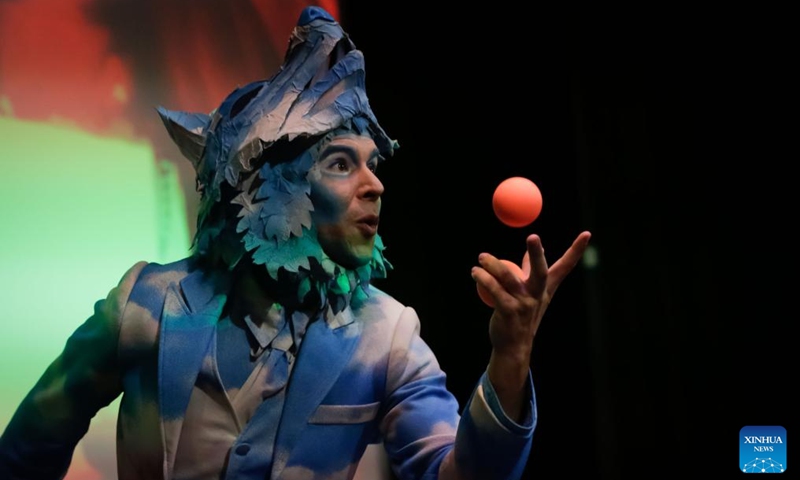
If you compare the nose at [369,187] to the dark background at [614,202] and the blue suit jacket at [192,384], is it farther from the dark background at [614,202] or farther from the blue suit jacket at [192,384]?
the dark background at [614,202]

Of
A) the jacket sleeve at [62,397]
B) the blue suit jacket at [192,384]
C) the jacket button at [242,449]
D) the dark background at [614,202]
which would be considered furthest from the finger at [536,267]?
the dark background at [614,202]

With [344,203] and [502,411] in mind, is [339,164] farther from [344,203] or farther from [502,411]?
[502,411]

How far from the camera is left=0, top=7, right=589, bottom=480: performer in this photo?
146 cm

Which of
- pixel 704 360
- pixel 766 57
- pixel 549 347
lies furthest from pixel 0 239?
pixel 766 57

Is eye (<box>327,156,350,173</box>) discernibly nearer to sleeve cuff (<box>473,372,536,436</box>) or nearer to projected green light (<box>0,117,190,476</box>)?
sleeve cuff (<box>473,372,536,436</box>)

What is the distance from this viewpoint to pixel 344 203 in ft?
4.91

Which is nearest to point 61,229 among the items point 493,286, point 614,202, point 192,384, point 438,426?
point 192,384

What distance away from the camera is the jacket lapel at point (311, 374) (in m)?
1.45

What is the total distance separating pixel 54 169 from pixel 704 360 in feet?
4.30

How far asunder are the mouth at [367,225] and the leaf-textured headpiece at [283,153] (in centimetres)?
6

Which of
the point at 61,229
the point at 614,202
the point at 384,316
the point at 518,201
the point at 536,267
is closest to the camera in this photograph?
the point at 536,267

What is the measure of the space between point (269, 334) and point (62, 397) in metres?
0.31

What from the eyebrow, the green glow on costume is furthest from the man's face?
the green glow on costume

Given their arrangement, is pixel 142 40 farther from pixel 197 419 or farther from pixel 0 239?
pixel 197 419
